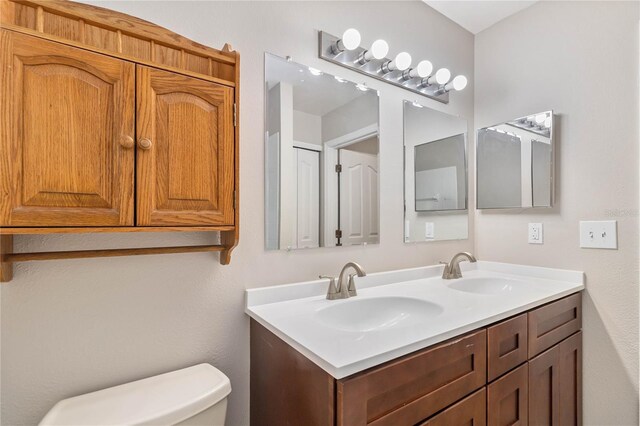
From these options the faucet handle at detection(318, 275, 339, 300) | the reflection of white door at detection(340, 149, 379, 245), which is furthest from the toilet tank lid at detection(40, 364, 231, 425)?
the reflection of white door at detection(340, 149, 379, 245)

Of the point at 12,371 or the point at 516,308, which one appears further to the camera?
the point at 516,308

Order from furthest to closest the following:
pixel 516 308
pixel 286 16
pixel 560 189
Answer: pixel 560 189
pixel 286 16
pixel 516 308

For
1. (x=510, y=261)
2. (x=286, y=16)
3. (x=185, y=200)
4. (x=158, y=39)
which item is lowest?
(x=510, y=261)

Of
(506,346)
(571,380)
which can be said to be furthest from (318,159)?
(571,380)

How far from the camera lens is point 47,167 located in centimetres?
75

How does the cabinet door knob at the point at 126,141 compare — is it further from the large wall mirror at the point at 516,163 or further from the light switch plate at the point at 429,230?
the large wall mirror at the point at 516,163

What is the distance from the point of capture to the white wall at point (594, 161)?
141 centimetres

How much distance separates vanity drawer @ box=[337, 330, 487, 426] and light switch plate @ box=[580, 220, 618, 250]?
3.08 feet

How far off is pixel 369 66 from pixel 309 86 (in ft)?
1.21

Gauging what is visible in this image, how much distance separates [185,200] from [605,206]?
1.82 metres

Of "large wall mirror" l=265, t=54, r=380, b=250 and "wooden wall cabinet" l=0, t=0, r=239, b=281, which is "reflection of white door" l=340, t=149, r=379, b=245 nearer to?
"large wall mirror" l=265, t=54, r=380, b=250

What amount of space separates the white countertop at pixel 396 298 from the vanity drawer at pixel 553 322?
1.7 inches

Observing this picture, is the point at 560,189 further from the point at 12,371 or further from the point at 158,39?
the point at 12,371

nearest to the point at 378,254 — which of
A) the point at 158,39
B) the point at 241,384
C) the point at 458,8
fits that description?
the point at 241,384
